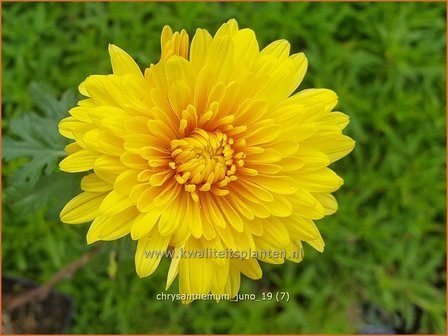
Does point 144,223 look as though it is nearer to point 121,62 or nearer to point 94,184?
point 94,184

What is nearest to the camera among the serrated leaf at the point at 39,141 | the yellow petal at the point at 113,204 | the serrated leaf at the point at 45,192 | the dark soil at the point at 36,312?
the yellow petal at the point at 113,204

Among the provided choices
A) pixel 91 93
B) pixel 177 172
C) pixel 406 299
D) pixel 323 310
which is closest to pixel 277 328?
pixel 323 310

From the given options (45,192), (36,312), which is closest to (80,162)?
(45,192)

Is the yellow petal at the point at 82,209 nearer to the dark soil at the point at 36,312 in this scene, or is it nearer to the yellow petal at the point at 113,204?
the yellow petal at the point at 113,204

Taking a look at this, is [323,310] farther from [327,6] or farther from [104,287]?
[327,6]

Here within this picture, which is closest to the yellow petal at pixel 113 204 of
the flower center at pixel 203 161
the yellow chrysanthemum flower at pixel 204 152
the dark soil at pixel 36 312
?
the yellow chrysanthemum flower at pixel 204 152

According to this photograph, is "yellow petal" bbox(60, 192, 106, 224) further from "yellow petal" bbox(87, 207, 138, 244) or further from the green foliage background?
the green foliage background

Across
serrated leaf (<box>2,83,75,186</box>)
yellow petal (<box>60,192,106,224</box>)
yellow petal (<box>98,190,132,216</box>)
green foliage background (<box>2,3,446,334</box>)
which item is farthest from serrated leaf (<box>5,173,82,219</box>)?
green foliage background (<box>2,3,446,334</box>)
